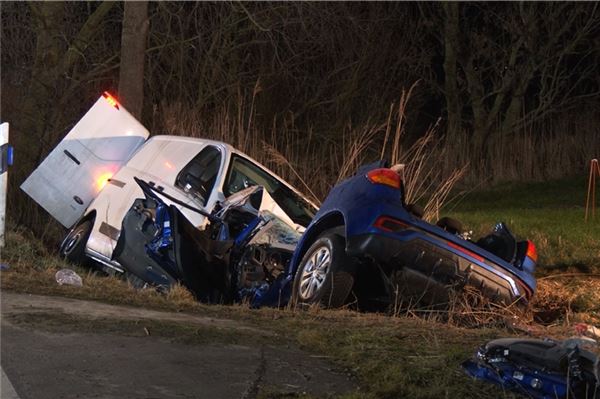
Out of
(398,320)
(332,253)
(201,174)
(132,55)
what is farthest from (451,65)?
(398,320)

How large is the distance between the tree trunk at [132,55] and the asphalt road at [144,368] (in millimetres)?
8645

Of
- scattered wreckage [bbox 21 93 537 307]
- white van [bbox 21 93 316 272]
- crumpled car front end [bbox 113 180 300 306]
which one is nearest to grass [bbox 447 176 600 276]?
scattered wreckage [bbox 21 93 537 307]

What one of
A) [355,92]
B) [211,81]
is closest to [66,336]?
[211,81]

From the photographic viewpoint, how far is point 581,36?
23781 mm

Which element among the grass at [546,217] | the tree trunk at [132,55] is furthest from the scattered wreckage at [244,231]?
the tree trunk at [132,55]

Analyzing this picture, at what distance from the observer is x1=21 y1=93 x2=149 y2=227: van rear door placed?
10.8 metres

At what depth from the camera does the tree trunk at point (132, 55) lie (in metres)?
14.6

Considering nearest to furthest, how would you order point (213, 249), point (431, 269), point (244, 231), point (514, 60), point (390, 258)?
point (390, 258) < point (431, 269) < point (213, 249) < point (244, 231) < point (514, 60)

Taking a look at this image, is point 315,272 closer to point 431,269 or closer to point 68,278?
point 431,269

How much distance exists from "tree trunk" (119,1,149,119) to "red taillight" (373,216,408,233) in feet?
26.4

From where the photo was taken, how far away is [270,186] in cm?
1009

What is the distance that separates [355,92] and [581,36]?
6.84 m

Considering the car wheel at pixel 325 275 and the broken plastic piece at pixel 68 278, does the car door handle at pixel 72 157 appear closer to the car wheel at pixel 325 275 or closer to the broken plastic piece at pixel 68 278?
the broken plastic piece at pixel 68 278

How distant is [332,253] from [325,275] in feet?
0.62
